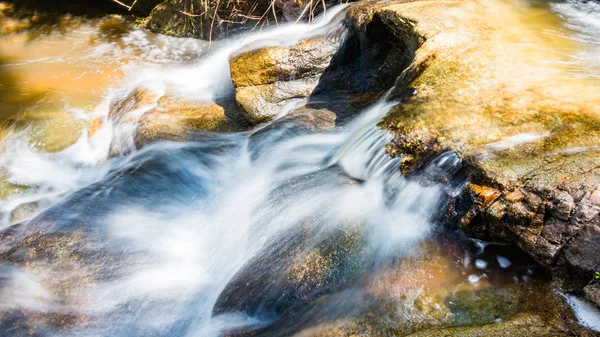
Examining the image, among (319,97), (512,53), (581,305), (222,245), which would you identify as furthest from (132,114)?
(581,305)

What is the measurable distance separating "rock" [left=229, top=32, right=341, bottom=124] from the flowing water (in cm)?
27

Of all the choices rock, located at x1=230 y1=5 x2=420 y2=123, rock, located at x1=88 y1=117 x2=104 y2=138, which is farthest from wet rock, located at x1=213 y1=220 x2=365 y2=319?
rock, located at x1=88 y1=117 x2=104 y2=138

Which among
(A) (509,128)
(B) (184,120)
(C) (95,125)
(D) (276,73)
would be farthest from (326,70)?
(C) (95,125)

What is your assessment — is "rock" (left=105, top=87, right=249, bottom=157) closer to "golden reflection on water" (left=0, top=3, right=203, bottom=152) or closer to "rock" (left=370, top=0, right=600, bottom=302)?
"golden reflection on water" (left=0, top=3, right=203, bottom=152)

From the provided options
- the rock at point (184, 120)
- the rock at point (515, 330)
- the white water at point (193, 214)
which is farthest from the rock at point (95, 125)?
the rock at point (515, 330)

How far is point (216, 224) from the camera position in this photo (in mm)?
3785

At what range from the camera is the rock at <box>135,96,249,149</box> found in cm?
491

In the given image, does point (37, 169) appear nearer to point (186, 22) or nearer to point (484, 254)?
point (186, 22)

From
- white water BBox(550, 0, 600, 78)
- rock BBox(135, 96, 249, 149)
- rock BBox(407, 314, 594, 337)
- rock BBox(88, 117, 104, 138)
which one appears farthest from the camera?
rock BBox(88, 117, 104, 138)

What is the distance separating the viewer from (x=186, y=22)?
7844 millimetres

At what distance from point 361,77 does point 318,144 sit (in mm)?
1337

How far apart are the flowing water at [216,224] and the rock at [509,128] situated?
0.19 metres

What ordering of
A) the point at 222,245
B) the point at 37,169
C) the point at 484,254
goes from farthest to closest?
the point at 37,169 < the point at 222,245 < the point at 484,254

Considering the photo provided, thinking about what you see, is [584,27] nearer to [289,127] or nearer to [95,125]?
[289,127]
